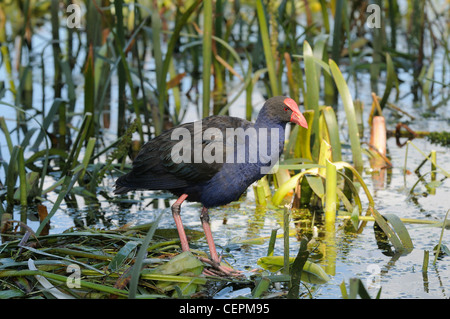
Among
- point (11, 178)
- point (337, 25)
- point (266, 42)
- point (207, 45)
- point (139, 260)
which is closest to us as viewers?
point (139, 260)

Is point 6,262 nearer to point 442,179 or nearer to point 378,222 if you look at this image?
point 378,222

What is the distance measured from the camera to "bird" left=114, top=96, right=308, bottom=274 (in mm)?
3229

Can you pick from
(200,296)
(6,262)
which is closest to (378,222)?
(200,296)

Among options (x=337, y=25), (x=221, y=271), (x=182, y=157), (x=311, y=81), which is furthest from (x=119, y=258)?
(x=337, y=25)

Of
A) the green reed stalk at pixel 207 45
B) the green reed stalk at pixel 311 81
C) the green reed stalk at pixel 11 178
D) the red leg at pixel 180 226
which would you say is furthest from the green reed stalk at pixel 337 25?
the green reed stalk at pixel 11 178

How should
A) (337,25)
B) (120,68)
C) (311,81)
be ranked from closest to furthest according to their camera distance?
(311,81) < (120,68) < (337,25)

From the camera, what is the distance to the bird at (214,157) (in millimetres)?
3229

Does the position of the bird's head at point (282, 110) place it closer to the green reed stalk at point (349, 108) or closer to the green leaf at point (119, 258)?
the green reed stalk at point (349, 108)

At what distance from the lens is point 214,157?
3260 mm

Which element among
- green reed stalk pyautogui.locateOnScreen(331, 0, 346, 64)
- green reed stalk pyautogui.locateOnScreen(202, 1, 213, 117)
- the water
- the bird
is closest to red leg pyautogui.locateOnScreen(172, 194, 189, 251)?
the bird

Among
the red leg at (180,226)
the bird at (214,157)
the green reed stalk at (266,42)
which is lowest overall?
the red leg at (180,226)

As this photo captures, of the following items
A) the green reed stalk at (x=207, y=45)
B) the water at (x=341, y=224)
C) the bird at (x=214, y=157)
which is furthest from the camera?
the green reed stalk at (x=207, y=45)

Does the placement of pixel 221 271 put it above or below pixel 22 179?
below

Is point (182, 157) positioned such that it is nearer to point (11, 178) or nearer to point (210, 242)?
point (210, 242)
